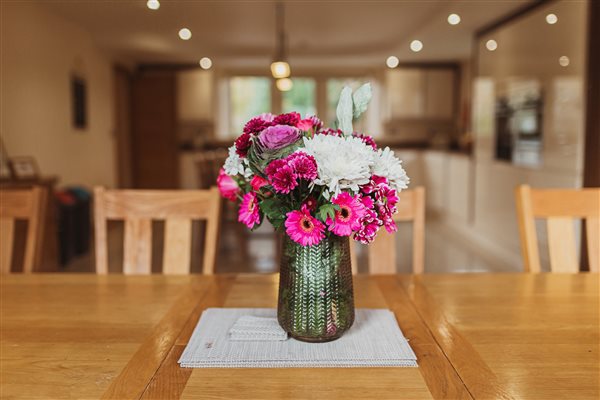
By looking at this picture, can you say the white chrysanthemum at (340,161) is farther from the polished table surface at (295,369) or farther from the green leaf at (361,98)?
the polished table surface at (295,369)

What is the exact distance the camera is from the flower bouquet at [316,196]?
2.92ft

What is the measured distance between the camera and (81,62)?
415cm

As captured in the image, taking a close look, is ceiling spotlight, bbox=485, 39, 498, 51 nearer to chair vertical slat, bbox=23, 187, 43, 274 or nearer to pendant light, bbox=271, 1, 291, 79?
pendant light, bbox=271, 1, 291, 79

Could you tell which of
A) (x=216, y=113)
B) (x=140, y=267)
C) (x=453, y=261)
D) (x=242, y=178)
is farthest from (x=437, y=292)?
(x=216, y=113)

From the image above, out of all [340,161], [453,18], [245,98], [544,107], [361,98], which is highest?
[245,98]

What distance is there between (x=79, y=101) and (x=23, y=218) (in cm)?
313

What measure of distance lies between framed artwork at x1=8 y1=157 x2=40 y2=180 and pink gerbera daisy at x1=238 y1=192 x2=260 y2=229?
99.0 inches

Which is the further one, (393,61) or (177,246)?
(393,61)

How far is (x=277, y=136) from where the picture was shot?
0.90 meters

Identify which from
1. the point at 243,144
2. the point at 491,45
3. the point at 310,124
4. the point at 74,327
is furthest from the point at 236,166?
the point at 491,45

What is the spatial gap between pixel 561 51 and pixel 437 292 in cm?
278

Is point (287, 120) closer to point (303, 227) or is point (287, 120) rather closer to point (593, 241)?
point (303, 227)

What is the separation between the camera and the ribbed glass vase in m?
0.98

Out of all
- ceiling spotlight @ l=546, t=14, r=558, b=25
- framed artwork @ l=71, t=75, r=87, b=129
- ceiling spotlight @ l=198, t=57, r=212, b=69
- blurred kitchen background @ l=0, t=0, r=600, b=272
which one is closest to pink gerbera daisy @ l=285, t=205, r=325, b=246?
blurred kitchen background @ l=0, t=0, r=600, b=272
